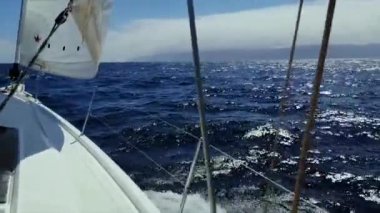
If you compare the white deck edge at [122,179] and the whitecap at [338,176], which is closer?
the white deck edge at [122,179]

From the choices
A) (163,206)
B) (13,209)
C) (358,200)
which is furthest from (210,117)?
(13,209)

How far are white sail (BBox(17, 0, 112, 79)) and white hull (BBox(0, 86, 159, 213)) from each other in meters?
0.82

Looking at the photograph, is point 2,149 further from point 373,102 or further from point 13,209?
point 373,102

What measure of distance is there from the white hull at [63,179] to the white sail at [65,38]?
82 cm

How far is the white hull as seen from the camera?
281 centimetres

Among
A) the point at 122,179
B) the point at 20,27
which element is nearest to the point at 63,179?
the point at 122,179

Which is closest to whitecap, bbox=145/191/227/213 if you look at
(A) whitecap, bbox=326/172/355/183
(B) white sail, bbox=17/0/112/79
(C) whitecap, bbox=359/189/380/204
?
(B) white sail, bbox=17/0/112/79

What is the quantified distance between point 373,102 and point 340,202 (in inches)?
633

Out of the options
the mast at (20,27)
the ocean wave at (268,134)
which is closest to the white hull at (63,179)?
the mast at (20,27)

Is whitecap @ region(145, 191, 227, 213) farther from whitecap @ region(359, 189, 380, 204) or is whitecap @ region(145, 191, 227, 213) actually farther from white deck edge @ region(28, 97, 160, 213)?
whitecap @ region(359, 189, 380, 204)

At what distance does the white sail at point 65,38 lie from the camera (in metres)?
4.40

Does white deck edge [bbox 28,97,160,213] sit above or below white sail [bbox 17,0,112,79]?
below

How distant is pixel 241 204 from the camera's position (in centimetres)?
715

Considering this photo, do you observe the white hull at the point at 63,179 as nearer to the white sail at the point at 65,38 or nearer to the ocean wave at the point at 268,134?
the white sail at the point at 65,38
